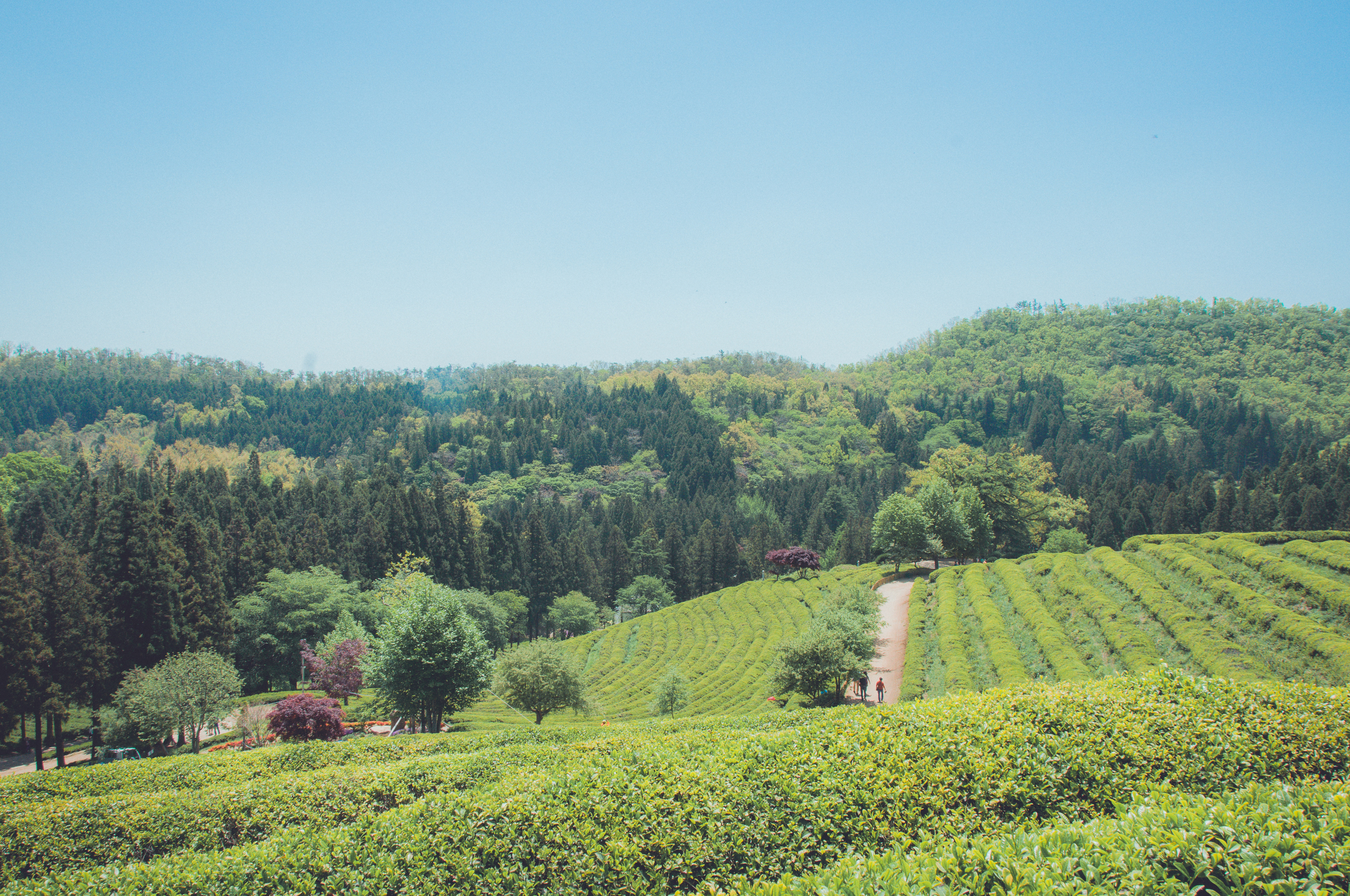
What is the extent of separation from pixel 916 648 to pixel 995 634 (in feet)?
12.9

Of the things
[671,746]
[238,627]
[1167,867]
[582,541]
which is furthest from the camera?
[582,541]

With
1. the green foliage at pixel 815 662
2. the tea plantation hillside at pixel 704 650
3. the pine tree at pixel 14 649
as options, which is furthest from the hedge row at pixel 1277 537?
the pine tree at pixel 14 649

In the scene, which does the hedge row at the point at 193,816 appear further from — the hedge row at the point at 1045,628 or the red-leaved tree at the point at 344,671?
the red-leaved tree at the point at 344,671

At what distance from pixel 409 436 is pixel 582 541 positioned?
85.3 metres

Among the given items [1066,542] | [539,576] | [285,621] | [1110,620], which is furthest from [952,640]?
[539,576]

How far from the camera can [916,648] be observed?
3425 cm

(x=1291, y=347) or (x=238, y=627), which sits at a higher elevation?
(x=1291, y=347)

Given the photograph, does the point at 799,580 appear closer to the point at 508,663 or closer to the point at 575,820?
the point at 508,663

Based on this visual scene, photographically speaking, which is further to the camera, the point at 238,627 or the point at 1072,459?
the point at 1072,459

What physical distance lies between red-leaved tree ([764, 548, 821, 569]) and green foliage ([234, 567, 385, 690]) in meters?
35.5

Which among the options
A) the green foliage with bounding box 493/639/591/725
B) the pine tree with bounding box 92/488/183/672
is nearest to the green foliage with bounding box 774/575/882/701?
the green foliage with bounding box 493/639/591/725

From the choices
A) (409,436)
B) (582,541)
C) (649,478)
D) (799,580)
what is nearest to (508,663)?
(799,580)

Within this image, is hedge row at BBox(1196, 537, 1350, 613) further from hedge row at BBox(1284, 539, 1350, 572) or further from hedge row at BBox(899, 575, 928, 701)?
hedge row at BBox(899, 575, 928, 701)

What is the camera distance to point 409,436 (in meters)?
154
